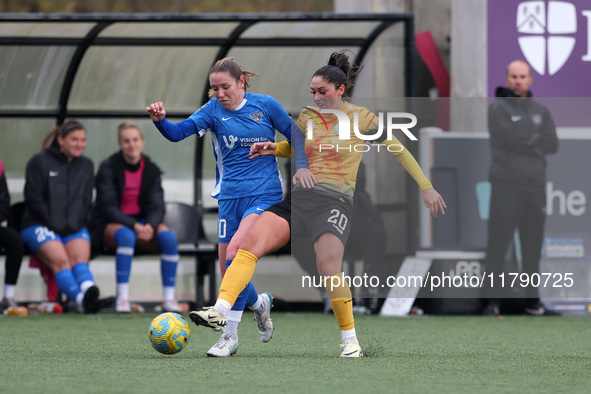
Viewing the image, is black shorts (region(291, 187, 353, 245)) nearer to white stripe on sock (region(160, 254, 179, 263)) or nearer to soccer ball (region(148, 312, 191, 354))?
soccer ball (region(148, 312, 191, 354))

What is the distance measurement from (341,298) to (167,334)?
3.18ft

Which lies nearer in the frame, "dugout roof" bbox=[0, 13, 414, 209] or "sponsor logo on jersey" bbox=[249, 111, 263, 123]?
"sponsor logo on jersey" bbox=[249, 111, 263, 123]

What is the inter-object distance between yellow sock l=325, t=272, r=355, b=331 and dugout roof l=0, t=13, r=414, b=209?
4929mm

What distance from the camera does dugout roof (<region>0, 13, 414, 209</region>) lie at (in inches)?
446

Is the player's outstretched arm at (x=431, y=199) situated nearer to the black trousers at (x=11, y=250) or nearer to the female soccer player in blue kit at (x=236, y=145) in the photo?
the female soccer player in blue kit at (x=236, y=145)

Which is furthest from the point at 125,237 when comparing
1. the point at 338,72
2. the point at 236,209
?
the point at 338,72

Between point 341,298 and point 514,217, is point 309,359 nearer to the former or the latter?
point 341,298

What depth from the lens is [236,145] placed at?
6.81m

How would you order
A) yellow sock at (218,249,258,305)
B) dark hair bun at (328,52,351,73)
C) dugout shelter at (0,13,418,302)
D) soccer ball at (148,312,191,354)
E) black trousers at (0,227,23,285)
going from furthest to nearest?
dugout shelter at (0,13,418,302)
black trousers at (0,227,23,285)
dark hair bun at (328,52,351,73)
soccer ball at (148,312,191,354)
yellow sock at (218,249,258,305)

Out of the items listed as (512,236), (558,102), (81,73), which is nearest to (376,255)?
(512,236)

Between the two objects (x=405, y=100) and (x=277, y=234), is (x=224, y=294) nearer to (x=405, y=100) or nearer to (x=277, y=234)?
(x=277, y=234)

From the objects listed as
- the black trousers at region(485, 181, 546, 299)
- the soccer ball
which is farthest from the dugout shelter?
the soccer ball

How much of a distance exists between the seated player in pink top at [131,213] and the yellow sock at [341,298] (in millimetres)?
4287

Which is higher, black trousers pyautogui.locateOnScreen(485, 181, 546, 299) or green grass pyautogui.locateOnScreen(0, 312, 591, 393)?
black trousers pyautogui.locateOnScreen(485, 181, 546, 299)
